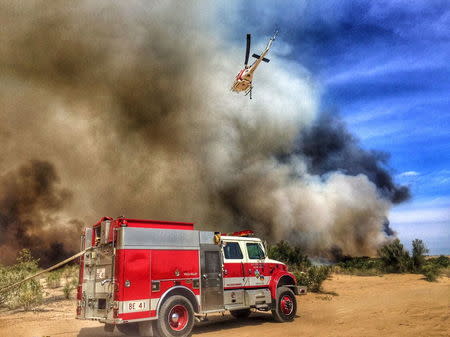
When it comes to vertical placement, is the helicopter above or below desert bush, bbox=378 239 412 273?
above

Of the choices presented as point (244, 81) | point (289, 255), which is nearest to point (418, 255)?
point (289, 255)

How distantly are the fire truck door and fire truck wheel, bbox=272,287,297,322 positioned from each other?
2541mm

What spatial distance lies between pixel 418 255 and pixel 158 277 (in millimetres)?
28617

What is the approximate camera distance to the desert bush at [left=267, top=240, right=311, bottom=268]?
2869cm

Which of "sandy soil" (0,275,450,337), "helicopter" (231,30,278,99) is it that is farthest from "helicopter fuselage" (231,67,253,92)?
"sandy soil" (0,275,450,337)

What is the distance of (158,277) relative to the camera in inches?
387

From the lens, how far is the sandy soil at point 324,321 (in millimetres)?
10453

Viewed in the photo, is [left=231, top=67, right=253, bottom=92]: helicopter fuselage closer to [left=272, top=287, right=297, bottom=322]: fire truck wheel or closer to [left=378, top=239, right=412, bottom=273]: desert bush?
[left=378, top=239, right=412, bottom=273]: desert bush

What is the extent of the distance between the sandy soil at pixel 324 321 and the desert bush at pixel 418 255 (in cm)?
1301

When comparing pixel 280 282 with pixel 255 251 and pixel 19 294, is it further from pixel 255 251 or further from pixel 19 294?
pixel 19 294

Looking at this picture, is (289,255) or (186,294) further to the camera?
(289,255)

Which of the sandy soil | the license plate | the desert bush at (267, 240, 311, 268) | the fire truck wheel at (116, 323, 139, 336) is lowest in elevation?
the sandy soil

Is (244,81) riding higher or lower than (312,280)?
higher

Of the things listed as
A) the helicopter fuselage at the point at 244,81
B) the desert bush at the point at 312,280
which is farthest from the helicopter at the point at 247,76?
the desert bush at the point at 312,280
